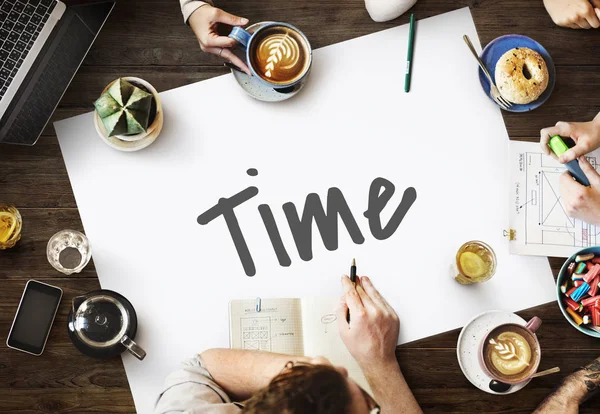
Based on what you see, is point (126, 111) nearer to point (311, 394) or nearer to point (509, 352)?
point (311, 394)

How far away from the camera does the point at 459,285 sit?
1.31 metres

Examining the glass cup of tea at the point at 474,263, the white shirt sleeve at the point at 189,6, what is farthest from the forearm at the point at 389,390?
the white shirt sleeve at the point at 189,6

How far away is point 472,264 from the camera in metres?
1.30

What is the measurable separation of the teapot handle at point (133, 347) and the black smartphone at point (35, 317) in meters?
0.18

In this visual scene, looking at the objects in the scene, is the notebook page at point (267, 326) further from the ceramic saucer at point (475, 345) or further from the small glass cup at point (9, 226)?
the small glass cup at point (9, 226)

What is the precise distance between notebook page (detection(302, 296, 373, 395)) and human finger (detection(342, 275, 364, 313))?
0.04 meters

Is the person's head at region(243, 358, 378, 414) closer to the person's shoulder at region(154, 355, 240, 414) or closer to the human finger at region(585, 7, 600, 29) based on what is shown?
the person's shoulder at region(154, 355, 240, 414)

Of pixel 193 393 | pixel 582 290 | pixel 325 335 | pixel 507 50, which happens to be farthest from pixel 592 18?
pixel 193 393

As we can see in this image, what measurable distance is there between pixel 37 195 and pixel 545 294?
1.17m

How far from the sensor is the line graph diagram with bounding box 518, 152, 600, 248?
1.34 meters

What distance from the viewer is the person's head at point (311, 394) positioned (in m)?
0.98

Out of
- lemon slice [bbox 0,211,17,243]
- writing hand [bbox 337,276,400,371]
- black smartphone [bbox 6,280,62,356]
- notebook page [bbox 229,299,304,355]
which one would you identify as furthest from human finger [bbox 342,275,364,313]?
lemon slice [bbox 0,211,17,243]

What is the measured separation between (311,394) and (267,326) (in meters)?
0.28

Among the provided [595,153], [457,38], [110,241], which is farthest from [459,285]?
[110,241]
